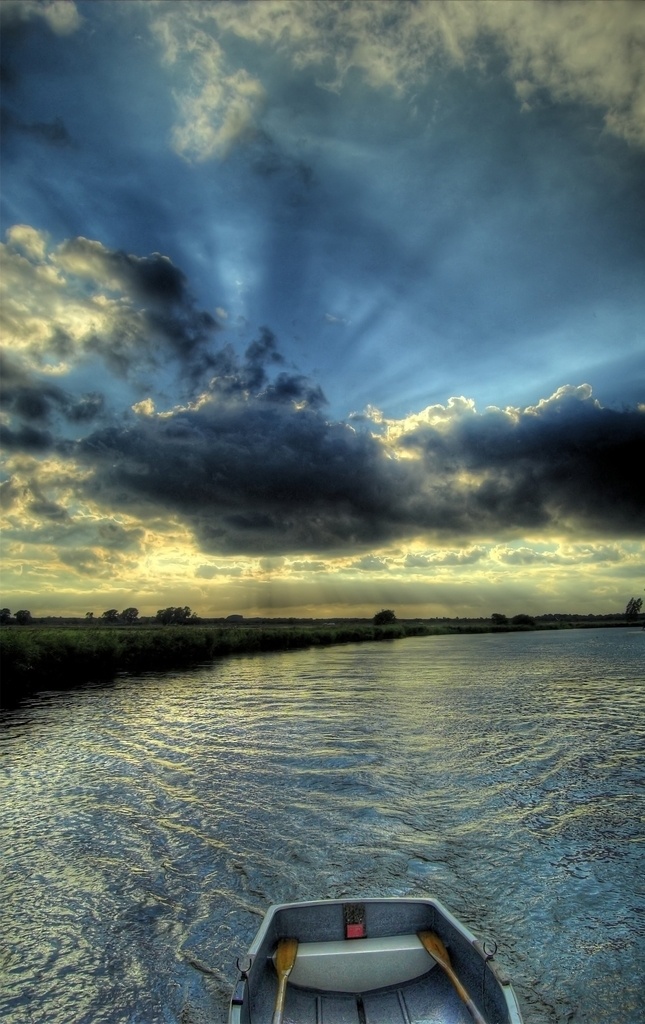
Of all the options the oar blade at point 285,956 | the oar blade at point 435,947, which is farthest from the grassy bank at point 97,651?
the oar blade at point 435,947

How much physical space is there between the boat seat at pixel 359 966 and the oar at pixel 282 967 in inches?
3.8

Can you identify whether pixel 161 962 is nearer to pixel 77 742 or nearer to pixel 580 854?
pixel 580 854

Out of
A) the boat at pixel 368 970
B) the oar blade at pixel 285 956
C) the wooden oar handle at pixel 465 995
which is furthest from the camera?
the oar blade at pixel 285 956

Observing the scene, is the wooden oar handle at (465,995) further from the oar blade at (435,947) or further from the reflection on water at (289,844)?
the reflection on water at (289,844)

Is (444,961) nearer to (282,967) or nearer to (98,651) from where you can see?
(282,967)

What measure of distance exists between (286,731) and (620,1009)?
776 inches

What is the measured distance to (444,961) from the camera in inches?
270

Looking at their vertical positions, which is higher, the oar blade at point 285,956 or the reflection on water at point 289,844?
the oar blade at point 285,956

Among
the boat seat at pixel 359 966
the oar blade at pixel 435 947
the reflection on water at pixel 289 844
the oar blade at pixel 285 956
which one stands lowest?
the reflection on water at pixel 289 844

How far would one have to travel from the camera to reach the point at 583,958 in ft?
29.7

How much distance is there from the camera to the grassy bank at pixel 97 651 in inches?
1476

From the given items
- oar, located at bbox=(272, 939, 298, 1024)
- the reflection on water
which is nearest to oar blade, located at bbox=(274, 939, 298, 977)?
oar, located at bbox=(272, 939, 298, 1024)

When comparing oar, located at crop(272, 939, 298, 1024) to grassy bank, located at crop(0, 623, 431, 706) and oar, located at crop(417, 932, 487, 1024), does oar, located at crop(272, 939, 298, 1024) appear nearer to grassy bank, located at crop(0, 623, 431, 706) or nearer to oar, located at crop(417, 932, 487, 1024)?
oar, located at crop(417, 932, 487, 1024)

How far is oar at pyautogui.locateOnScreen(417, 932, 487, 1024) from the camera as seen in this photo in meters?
5.87
